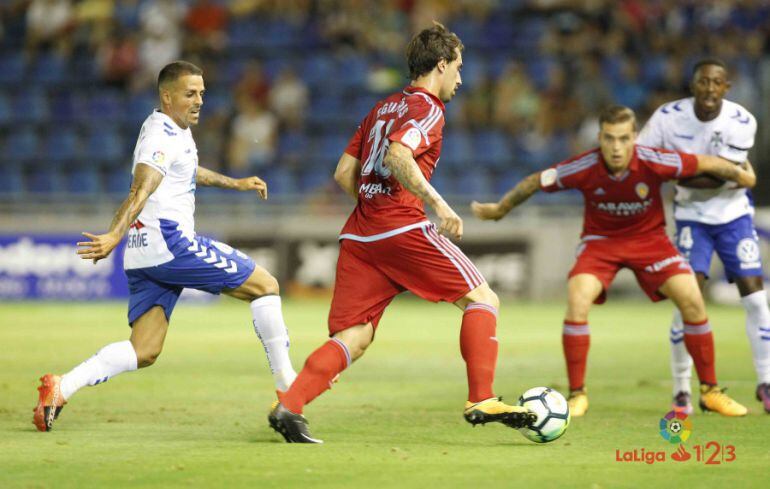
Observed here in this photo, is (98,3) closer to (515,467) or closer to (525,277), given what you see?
(525,277)

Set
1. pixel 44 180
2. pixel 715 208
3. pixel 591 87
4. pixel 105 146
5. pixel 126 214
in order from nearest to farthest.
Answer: pixel 126 214, pixel 715 208, pixel 591 87, pixel 44 180, pixel 105 146

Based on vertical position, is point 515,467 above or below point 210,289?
below

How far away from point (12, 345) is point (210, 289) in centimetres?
606

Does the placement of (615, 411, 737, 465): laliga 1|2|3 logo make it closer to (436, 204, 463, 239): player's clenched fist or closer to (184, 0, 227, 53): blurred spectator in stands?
(436, 204, 463, 239): player's clenched fist

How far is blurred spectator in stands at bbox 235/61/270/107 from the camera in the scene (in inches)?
838

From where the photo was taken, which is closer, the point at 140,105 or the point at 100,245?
the point at 100,245

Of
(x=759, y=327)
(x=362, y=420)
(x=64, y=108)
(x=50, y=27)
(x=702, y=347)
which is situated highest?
(x=50, y=27)

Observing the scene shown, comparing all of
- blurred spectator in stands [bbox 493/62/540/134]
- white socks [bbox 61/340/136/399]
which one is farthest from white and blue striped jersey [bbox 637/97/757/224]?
blurred spectator in stands [bbox 493/62/540/134]

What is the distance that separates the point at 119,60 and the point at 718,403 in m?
16.1

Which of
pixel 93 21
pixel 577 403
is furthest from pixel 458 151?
pixel 577 403

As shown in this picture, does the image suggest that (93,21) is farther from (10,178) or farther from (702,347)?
(702,347)

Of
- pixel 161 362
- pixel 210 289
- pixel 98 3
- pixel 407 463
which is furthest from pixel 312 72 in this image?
pixel 407 463

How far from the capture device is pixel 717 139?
860 centimetres

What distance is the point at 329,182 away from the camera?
67.8 ft
